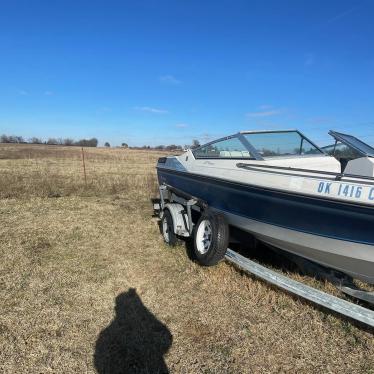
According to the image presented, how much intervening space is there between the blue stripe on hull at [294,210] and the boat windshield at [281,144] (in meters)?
0.66

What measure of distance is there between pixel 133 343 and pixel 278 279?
1.63 metres

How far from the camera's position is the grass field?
9.98 ft

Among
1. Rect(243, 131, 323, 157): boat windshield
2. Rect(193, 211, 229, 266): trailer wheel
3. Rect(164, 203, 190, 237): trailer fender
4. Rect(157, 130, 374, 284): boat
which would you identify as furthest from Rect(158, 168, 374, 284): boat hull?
Rect(164, 203, 190, 237): trailer fender

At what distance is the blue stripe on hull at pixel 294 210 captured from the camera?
3.22 meters

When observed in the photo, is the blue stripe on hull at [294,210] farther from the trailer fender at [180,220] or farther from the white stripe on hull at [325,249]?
the trailer fender at [180,220]

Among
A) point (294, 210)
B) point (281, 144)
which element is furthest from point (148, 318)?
point (281, 144)

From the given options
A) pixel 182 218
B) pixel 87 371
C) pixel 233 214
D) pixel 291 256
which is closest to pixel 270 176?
pixel 233 214

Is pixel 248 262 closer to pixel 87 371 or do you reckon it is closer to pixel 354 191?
pixel 354 191

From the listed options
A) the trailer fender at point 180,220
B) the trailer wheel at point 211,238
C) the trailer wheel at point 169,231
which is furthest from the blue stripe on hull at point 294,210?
the trailer wheel at point 169,231

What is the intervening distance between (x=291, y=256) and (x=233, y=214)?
914 mm

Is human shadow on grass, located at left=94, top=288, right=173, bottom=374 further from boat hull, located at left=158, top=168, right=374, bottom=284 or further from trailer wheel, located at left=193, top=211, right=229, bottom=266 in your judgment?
boat hull, located at left=158, top=168, right=374, bottom=284

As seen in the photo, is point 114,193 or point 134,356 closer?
point 134,356

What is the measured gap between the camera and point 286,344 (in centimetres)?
331

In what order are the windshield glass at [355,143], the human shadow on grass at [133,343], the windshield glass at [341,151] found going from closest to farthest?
the human shadow on grass at [133,343], the windshield glass at [355,143], the windshield glass at [341,151]
